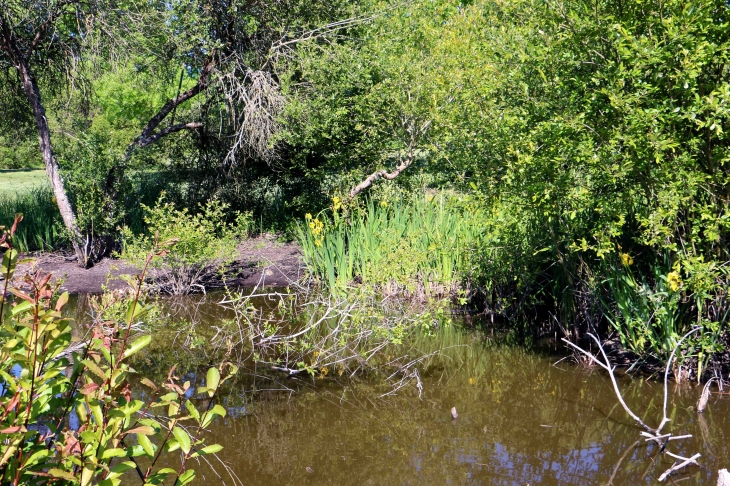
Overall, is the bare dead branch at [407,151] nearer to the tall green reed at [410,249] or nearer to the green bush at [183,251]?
the tall green reed at [410,249]

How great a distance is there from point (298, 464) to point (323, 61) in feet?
27.4

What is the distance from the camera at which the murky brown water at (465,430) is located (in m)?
4.42

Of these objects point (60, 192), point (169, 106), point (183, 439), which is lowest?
point (60, 192)

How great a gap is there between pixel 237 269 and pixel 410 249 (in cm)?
404

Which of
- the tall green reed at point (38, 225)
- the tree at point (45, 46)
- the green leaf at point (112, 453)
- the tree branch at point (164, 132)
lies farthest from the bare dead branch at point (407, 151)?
the green leaf at point (112, 453)

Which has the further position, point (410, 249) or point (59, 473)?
point (410, 249)

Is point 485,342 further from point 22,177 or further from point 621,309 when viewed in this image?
point 22,177

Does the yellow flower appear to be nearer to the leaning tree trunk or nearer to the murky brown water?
the murky brown water

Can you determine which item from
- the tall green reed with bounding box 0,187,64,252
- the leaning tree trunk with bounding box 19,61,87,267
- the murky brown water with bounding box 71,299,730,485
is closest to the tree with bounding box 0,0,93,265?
the leaning tree trunk with bounding box 19,61,87,267

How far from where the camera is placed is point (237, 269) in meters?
11.1

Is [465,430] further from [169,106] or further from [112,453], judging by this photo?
[169,106]

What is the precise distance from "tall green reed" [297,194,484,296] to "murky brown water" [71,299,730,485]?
1818 millimetres

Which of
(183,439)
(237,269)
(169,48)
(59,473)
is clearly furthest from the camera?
(169,48)

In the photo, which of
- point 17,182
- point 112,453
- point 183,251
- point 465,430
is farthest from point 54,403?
point 17,182
